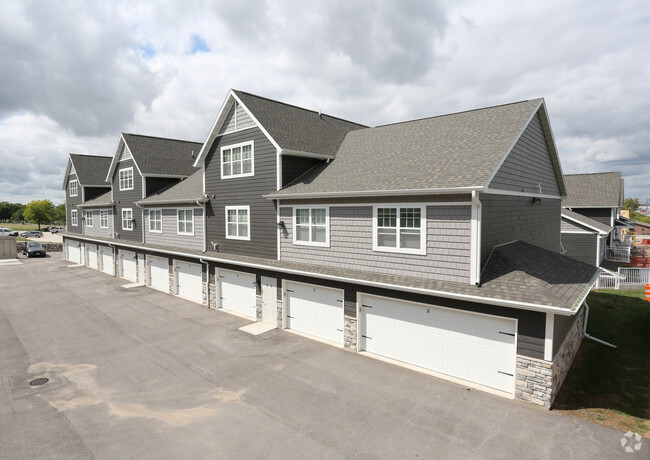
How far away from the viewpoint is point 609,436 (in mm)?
8094

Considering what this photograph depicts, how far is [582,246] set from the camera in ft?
84.1

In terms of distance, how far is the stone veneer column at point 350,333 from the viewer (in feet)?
42.4

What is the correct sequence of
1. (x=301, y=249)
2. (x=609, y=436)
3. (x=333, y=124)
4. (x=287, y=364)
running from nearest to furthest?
(x=609, y=436) < (x=287, y=364) < (x=301, y=249) < (x=333, y=124)

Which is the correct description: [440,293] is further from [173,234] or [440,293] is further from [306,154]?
[173,234]

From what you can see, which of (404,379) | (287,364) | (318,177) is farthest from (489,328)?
(318,177)

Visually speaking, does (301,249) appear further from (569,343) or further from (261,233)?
(569,343)

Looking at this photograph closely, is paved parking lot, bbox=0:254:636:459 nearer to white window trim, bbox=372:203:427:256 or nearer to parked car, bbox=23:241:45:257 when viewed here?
white window trim, bbox=372:203:427:256

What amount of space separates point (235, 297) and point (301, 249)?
227 inches

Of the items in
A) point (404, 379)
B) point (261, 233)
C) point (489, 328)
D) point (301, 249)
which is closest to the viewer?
point (489, 328)

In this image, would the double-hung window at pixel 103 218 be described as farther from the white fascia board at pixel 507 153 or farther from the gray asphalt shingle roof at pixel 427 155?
the white fascia board at pixel 507 153

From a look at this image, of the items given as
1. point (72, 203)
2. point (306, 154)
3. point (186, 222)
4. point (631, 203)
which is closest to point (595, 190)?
point (306, 154)

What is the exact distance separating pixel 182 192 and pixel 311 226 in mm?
12641

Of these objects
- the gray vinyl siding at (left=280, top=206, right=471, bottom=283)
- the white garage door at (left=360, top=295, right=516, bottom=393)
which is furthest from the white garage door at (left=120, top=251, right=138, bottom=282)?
the white garage door at (left=360, top=295, right=516, bottom=393)

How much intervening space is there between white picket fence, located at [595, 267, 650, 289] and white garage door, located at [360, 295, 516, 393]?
19.4 m
